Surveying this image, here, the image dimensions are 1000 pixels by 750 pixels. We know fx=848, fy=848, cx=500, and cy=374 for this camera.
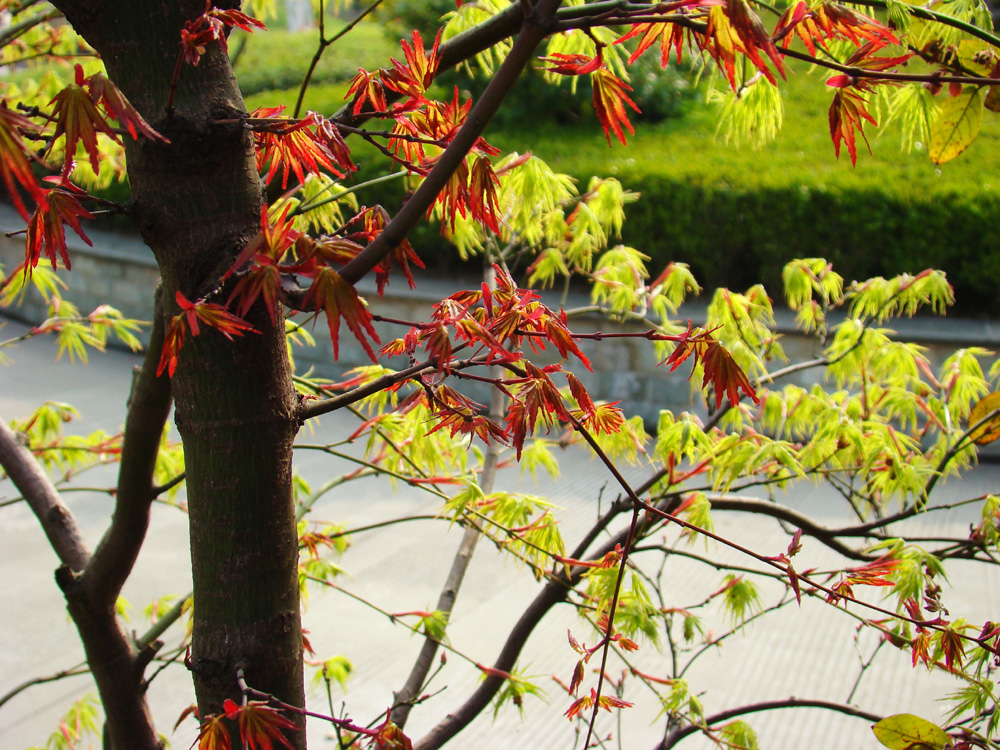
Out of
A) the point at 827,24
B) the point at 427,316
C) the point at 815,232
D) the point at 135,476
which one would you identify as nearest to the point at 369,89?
the point at 827,24

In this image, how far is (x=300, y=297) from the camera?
91 centimetres

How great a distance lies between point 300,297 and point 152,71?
0.36m

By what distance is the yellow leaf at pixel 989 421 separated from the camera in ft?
5.32

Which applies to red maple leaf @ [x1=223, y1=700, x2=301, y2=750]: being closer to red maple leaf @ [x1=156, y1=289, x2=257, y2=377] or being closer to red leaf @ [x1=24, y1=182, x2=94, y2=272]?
red maple leaf @ [x1=156, y1=289, x2=257, y2=377]

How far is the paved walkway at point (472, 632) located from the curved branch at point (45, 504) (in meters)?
1.69

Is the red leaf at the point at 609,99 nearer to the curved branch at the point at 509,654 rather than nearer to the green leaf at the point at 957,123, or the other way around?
the green leaf at the point at 957,123

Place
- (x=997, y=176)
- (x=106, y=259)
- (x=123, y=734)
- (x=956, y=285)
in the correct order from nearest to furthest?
(x=123, y=734)
(x=956, y=285)
(x=997, y=176)
(x=106, y=259)

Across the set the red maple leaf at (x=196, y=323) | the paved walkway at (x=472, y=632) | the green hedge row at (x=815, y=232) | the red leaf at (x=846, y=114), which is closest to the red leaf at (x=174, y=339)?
the red maple leaf at (x=196, y=323)

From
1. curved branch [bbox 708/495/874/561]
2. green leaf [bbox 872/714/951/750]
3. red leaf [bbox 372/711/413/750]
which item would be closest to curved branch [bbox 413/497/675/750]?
curved branch [bbox 708/495/874/561]

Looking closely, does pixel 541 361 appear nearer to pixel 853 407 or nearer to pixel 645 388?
pixel 645 388

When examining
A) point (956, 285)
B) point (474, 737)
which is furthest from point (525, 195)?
point (956, 285)

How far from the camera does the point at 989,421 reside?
167 cm

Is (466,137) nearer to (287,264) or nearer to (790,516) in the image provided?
(287,264)

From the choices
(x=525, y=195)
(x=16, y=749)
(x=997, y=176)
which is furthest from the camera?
(x=997, y=176)
